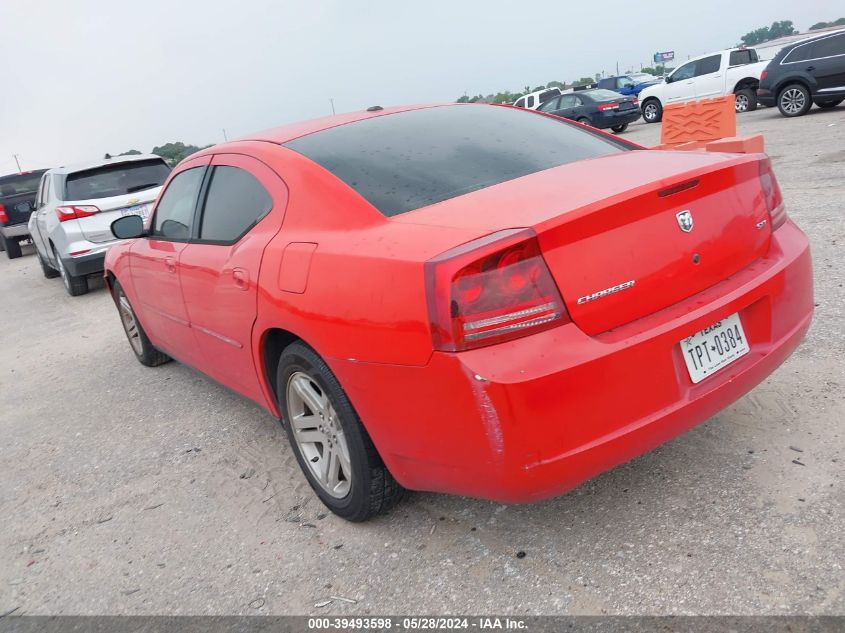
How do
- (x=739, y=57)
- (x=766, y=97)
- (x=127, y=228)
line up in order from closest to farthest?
(x=127, y=228), (x=766, y=97), (x=739, y=57)

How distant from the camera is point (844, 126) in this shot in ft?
40.5

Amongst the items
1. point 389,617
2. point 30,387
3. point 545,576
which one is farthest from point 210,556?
point 30,387

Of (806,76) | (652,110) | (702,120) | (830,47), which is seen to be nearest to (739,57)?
(652,110)

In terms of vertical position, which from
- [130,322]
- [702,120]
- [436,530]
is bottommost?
[436,530]

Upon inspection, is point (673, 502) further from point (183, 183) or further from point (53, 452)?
point (53, 452)

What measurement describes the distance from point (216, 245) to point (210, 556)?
4.64 ft

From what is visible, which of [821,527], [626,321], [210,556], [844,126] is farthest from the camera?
[844,126]

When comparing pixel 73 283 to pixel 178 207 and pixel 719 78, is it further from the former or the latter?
pixel 719 78

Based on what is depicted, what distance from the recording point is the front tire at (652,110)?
21.4 meters

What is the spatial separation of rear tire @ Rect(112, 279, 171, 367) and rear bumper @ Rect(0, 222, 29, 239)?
11.7 m

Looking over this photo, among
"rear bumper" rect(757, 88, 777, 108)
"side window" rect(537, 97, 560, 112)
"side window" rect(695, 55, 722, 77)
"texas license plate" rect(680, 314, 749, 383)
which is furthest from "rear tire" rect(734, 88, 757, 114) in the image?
"texas license plate" rect(680, 314, 749, 383)

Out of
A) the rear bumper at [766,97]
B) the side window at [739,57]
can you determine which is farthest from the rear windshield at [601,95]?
the rear bumper at [766,97]

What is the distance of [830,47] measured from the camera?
14656 mm

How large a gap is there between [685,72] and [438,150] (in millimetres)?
19520
